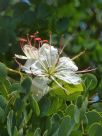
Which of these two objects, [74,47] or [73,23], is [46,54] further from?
[73,23]

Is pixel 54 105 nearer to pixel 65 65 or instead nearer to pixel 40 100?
pixel 40 100

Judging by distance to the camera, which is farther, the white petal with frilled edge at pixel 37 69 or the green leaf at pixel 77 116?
the white petal with frilled edge at pixel 37 69

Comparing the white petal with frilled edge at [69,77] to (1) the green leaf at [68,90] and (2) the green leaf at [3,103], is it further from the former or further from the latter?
(2) the green leaf at [3,103]

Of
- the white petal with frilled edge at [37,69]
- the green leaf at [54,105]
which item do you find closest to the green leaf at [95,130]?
the green leaf at [54,105]

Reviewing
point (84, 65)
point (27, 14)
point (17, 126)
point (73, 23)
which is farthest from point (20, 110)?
point (73, 23)

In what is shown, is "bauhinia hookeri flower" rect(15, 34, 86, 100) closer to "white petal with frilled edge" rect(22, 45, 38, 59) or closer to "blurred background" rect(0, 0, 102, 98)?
"white petal with frilled edge" rect(22, 45, 38, 59)

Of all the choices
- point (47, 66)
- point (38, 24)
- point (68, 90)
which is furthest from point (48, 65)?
point (38, 24)

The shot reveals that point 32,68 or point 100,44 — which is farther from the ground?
point 100,44

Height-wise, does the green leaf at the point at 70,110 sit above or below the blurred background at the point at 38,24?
below
